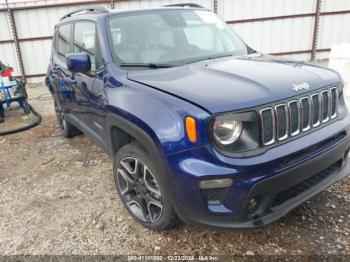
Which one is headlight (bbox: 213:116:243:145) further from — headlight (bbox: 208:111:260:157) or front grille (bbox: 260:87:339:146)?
front grille (bbox: 260:87:339:146)

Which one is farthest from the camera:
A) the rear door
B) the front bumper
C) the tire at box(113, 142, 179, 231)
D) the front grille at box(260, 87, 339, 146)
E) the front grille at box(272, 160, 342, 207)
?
the rear door

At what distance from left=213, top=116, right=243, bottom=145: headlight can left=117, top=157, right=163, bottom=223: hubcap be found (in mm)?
668

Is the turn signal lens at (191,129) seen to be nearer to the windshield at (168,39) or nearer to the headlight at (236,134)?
the headlight at (236,134)

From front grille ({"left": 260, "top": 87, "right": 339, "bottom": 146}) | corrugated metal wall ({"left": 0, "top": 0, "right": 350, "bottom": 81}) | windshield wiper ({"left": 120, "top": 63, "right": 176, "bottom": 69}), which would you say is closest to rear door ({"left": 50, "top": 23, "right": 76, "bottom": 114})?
windshield wiper ({"left": 120, "top": 63, "right": 176, "bottom": 69})

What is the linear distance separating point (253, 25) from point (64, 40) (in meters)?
8.60

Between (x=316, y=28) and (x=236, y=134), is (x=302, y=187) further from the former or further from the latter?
(x=316, y=28)

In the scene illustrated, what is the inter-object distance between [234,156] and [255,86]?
1.80ft

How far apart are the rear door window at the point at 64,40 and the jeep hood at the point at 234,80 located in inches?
77.1

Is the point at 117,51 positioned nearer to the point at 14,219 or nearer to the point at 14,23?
the point at 14,219

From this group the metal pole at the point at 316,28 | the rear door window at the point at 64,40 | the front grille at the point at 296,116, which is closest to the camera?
the front grille at the point at 296,116

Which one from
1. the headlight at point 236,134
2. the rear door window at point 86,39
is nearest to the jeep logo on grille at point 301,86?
the headlight at point 236,134

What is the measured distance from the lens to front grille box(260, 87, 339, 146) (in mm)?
2119

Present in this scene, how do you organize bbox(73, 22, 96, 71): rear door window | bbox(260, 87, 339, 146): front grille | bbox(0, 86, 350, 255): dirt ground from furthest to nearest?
bbox(73, 22, 96, 71): rear door window → bbox(0, 86, 350, 255): dirt ground → bbox(260, 87, 339, 146): front grille

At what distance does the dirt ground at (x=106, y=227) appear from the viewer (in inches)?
102
